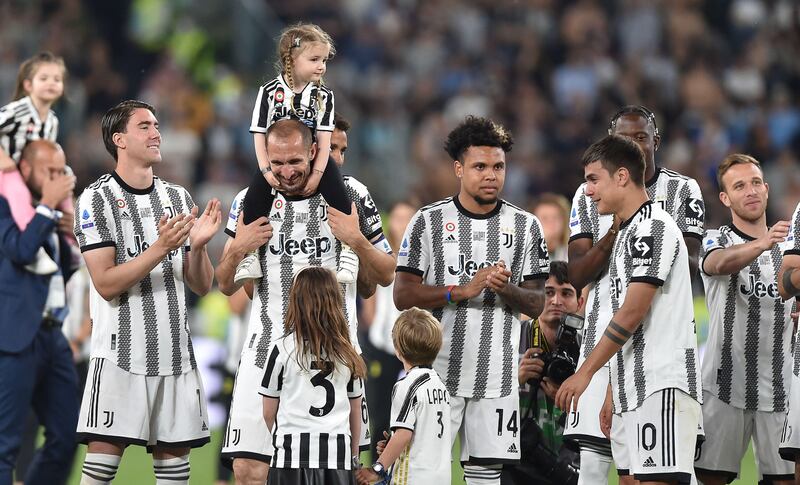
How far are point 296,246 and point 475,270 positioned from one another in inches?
45.0

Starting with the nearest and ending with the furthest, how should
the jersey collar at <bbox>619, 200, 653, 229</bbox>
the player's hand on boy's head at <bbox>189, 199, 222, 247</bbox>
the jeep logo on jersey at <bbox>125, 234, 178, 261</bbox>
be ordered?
the jersey collar at <bbox>619, 200, 653, 229</bbox>, the player's hand on boy's head at <bbox>189, 199, 222, 247</bbox>, the jeep logo on jersey at <bbox>125, 234, 178, 261</bbox>

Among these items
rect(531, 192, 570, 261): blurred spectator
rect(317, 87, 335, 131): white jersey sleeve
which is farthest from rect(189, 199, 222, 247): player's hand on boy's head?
rect(531, 192, 570, 261): blurred spectator

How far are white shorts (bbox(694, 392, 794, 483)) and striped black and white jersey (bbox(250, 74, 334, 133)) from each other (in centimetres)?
298

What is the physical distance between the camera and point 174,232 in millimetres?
6445

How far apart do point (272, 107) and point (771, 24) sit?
13.3 metres

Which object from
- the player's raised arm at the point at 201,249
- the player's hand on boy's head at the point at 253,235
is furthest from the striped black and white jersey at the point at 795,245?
the player's raised arm at the point at 201,249

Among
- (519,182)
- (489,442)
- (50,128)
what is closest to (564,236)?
(489,442)

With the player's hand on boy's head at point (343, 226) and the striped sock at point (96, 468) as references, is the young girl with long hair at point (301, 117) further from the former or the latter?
the striped sock at point (96, 468)

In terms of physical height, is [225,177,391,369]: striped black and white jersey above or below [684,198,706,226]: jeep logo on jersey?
below

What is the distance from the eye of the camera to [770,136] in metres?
17.2

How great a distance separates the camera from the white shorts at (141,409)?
660cm

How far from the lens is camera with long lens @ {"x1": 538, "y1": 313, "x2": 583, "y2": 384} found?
24.2 feet

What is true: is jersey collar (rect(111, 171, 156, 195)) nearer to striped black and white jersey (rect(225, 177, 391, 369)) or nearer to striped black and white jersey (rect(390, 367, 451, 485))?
striped black and white jersey (rect(225, 177, 391, 369))

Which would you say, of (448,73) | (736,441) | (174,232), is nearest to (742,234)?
(736,441)
